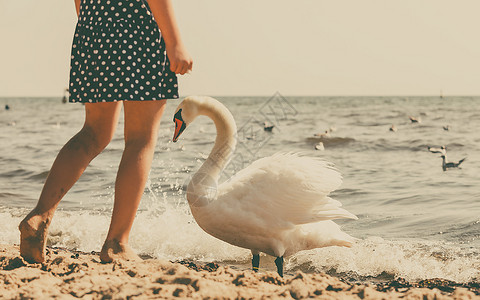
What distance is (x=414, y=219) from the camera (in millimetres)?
6688

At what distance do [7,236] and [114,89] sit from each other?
3697 mm

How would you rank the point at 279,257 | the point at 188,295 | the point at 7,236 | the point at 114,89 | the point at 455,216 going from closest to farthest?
the point at 188,295 → the point at 114,89 → the point at 279,257 → the point at 7,236 → the point at 455,216

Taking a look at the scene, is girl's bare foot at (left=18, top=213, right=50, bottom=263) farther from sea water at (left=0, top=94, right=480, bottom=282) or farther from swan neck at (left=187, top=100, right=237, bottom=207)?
sea water at (left=0, top=94, right=480, bottom=282)

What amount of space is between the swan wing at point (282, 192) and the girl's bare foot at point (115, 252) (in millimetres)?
1119

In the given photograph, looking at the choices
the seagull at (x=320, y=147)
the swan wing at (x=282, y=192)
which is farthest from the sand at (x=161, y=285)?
the seagull at (x=320, y=147)

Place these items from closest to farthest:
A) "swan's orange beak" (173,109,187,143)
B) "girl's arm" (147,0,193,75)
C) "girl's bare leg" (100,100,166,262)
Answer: "girl's arm" (147,0,193,75), "girl's bare leg" (100,100,166,262), "swan's orange beak" (173,109,187,143)

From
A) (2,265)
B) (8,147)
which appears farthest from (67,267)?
(8,147)

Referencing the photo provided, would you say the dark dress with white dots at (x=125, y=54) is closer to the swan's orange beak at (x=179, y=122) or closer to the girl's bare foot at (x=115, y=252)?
the girl's bare foot at (x=115, y=252)

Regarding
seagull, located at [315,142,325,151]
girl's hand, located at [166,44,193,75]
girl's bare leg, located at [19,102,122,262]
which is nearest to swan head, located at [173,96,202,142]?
girl's bare leg, located at [19,102,122,262]

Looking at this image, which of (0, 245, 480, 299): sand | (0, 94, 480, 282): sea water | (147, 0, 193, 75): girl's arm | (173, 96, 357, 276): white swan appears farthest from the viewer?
(0, 94, 480, 282): sea water

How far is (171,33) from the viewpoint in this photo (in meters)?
3.00

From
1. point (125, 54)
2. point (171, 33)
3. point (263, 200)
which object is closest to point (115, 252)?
point (125, 54)

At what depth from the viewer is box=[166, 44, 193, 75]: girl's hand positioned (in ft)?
9.81

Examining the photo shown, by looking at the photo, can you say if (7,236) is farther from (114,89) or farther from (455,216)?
(455,216)
